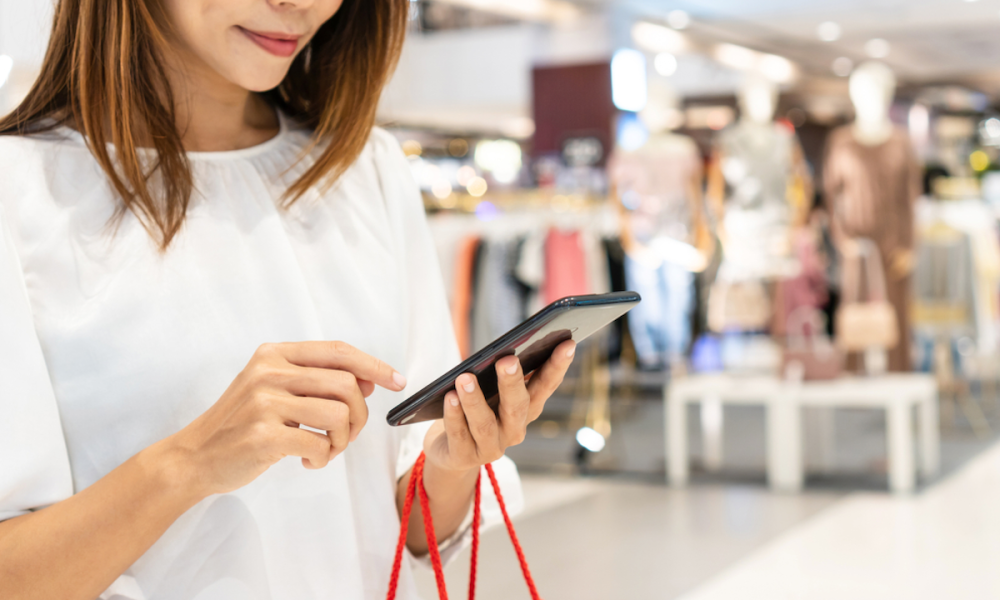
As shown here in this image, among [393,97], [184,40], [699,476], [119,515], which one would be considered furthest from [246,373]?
[699,476]

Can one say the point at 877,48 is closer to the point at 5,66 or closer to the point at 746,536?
the point at 746,536

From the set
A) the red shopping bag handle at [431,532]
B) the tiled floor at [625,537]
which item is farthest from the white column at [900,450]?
the red shopping bag handle at [431,532]

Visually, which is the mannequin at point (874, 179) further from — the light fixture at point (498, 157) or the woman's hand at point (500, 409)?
the woman's hand at point (500, 409)

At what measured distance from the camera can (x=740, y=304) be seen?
23.1 feet

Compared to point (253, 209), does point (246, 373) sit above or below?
below

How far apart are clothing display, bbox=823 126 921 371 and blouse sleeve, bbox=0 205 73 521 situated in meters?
6.85

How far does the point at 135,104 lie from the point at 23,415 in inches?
12.8

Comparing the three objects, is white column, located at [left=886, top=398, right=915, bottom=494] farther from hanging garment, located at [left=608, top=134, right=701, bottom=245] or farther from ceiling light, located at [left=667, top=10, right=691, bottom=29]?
ceiling light, located at [left=667, top=10, right=691, bottom=29]

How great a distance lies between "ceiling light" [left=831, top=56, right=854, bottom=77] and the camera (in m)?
10.2

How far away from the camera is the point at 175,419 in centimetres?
92

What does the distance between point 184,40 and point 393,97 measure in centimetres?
42

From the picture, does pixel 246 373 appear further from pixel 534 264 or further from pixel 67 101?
pixel 534 264

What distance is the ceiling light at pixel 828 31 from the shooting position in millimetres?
8688

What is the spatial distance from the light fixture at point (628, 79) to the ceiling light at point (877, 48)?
2.42 meters
